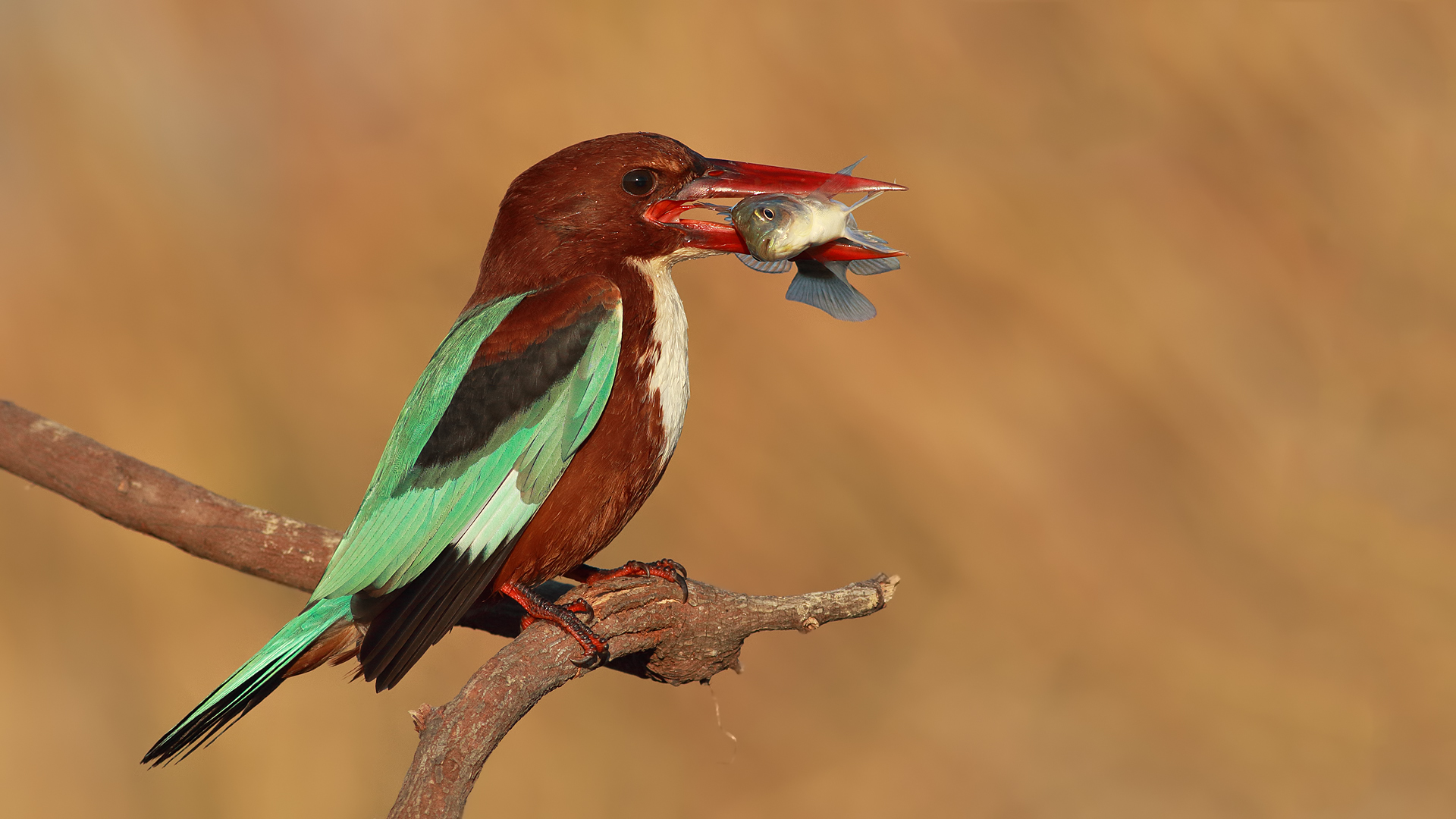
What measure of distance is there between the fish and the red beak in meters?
0.03

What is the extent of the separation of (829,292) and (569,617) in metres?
0.98

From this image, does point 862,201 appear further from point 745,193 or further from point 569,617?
point 569,617


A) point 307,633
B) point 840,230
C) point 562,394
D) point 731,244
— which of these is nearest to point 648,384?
point 562,394

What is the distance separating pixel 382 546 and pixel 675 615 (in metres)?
0.66

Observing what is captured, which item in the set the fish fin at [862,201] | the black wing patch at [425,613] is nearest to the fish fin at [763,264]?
the fish fin at [862,201]

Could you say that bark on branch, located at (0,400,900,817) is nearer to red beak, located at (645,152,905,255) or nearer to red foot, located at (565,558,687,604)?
red foot, located at (565,558,687,604)

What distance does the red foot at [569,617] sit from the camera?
225 centimetres

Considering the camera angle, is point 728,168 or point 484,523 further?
point 728,168

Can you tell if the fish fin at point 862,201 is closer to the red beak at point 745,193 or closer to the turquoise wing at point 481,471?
the red beak at point 745,193

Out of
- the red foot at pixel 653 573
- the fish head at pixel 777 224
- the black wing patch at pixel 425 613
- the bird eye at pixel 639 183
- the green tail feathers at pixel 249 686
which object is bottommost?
the green tail feathers at pixel 249 686

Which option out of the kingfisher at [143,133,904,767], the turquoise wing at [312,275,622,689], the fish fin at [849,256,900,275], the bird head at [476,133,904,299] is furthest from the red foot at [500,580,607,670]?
the fish fin at [849,256,900,275]

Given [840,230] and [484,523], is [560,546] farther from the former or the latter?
[840,230]

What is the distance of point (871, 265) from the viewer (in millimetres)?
2670

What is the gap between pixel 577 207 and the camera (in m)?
2.50
